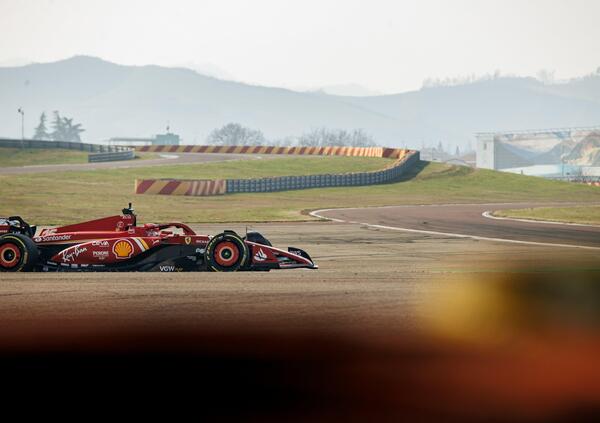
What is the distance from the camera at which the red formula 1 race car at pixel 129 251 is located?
17.1 metres

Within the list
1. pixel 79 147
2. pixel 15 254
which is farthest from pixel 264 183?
pixel 15 254

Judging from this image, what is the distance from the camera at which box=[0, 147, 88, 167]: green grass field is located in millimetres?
78500

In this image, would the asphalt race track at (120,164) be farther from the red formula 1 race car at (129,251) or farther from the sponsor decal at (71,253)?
the sponsor decal at (71,253)

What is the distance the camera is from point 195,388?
8.63 meters

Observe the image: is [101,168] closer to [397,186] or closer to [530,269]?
[397,186]

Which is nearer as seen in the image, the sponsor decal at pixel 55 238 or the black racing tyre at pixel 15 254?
the black racing tyre at pixel 15 254

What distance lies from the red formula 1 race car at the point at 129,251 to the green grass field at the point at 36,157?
61311mm

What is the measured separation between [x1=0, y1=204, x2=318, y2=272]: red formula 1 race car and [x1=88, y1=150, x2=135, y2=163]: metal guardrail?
65.1 metres

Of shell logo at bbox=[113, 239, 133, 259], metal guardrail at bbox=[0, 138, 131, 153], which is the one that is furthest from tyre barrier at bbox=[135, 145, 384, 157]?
shell logo at bbox=[113, 239, 133, 259]

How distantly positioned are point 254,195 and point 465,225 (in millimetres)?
24680

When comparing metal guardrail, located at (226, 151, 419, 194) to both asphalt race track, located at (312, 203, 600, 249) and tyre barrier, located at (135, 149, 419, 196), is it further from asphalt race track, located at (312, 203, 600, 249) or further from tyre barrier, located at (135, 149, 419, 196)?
asphalt race track, located at (312, 203, 600, 249)

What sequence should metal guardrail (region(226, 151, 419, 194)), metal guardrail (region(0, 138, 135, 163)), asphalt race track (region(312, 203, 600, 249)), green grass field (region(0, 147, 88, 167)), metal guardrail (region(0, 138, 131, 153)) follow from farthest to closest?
metal guardrail (region(0, 138, 131, 153)), metal guardrail (region(0, 138, 135, 163)), green grass field (region(0, 147, 88, 167)), metal guardrail (region(226, 151, 419, 194)), asphalt race track (region(312, 203, 600, 249))

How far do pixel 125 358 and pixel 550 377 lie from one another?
420 cm

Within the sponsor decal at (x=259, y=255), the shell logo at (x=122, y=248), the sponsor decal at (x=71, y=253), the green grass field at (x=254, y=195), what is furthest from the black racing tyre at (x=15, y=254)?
the green grass field at (x=254, y=195)
